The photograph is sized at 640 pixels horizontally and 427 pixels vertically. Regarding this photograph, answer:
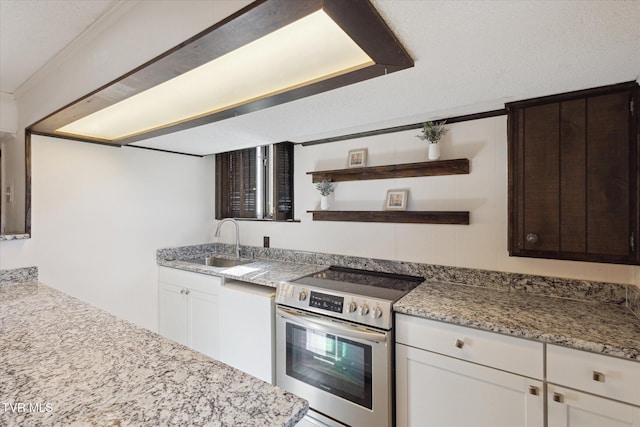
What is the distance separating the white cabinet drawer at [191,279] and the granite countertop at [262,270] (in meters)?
0.04

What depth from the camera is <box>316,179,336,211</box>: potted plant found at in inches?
96.5

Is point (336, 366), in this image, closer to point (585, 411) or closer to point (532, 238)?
point (585, 411)

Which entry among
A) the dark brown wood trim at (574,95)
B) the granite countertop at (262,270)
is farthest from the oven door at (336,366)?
the dark brown wood trim at (574,95)

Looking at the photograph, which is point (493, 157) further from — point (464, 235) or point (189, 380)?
point (189, 380)

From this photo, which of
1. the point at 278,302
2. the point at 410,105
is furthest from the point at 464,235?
the point at 278,302

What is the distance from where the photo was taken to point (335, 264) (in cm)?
246

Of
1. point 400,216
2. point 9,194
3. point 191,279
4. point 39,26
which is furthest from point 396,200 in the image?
point 9,194

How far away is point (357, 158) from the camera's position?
232 centimetres

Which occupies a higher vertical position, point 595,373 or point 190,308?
point 595,373

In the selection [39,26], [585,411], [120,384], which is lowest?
[585,411]

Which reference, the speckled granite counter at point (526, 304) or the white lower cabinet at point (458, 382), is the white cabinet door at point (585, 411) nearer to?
the white lower cabinet at point (458, 382)

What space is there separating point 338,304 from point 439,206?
98cm

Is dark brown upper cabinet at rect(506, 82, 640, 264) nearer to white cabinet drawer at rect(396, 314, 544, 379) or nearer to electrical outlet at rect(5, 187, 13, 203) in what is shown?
white cabinet drawer at rect(396, 314, 544, 379)

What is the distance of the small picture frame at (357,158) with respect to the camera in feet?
7.51
